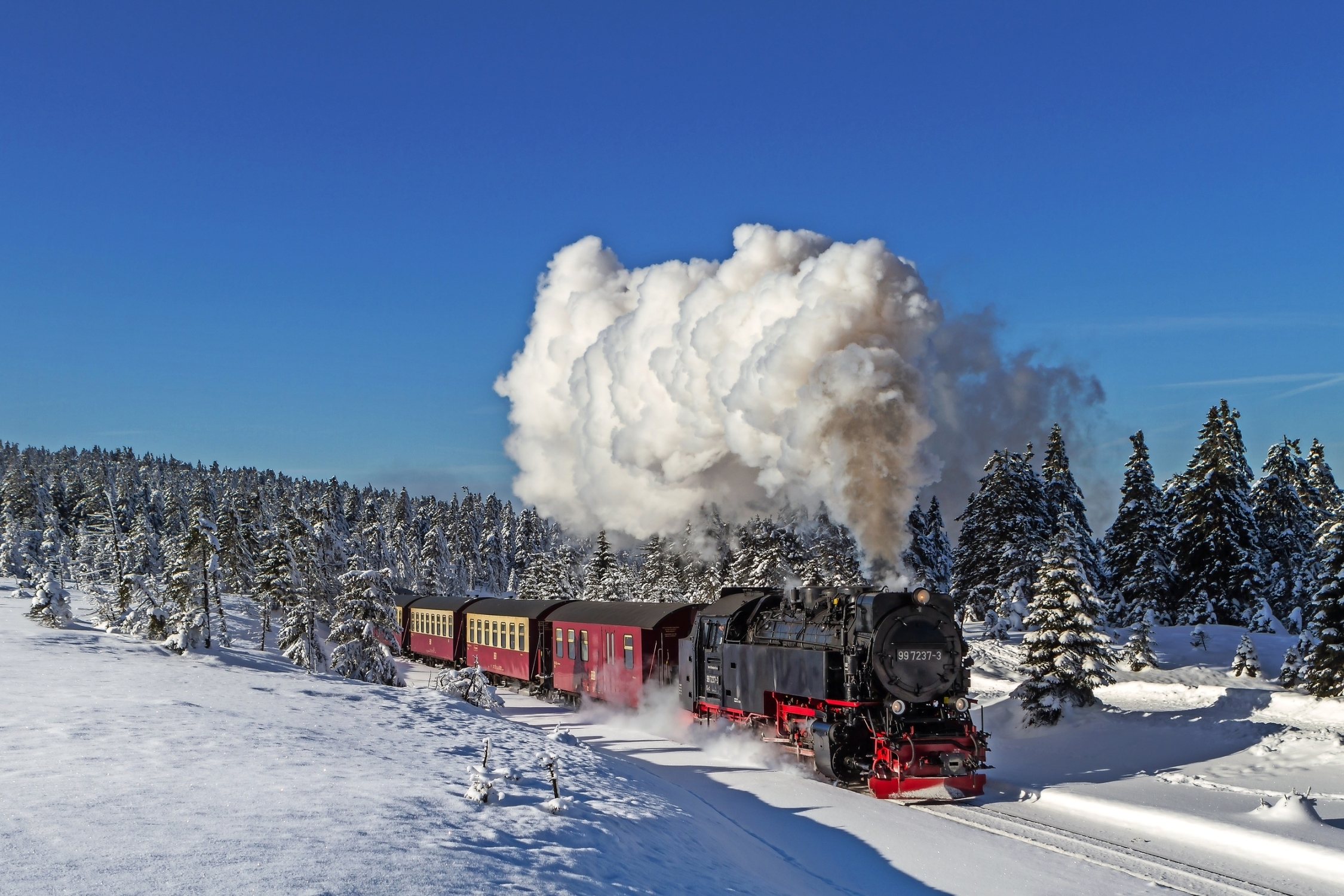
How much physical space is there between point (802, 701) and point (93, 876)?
13.2 metres

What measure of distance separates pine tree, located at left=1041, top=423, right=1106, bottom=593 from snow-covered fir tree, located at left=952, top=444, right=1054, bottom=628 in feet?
3.10

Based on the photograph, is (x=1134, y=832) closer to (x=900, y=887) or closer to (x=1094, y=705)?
(x=900, y=887)

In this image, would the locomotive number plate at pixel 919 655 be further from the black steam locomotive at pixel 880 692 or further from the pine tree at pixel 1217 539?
the pine tree at pixel 1217 539

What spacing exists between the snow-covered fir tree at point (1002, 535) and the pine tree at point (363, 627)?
2676cm

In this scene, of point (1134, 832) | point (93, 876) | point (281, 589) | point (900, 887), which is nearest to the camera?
point (93, 876)

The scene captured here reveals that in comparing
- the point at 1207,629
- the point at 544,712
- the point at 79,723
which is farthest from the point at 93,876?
the point at 1207,629

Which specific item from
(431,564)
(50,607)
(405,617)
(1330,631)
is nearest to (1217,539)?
(1330,631)

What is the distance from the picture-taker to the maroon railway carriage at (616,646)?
77.4ft

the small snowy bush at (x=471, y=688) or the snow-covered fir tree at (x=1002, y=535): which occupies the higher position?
the snow-covered fir tree at (x=1002, y=535)

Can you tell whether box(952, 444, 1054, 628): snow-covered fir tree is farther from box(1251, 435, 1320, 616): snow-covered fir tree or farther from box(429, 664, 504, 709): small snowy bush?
box(429, 664, 504, 709): small snowy bush

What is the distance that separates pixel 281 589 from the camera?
41.1 m

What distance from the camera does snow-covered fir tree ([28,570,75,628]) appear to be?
24547 mm

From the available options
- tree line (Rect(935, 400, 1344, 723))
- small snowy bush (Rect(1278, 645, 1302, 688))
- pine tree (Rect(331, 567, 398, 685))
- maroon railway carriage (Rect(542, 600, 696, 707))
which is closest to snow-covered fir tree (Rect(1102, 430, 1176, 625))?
tree line (Rect(935, 400, 1344, 723))

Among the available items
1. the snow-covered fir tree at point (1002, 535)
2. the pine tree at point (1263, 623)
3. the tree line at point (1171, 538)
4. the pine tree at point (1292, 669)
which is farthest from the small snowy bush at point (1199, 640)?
the snow-covered fir tree at point (1002, 535)
